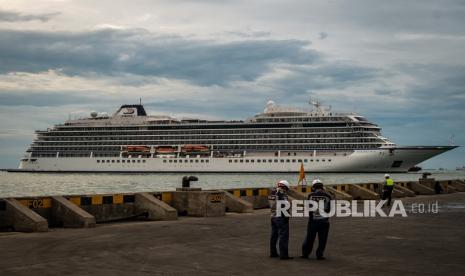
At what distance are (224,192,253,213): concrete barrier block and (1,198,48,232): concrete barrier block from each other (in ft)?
28.5

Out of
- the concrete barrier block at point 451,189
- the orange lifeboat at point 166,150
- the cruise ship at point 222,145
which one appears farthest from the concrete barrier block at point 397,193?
the orange lifeboat at point 166,150

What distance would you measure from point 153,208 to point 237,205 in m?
4.42

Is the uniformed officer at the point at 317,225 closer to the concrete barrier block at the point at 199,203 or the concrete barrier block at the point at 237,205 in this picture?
the concrete barrier block at the point at 199,203

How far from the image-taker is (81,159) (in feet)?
424

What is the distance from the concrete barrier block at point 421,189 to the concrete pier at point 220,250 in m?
19.7

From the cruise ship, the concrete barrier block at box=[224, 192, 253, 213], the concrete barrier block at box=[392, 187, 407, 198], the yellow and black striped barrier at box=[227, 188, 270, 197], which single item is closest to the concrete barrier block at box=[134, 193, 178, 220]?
the concrete barrier block at box=[224, 192, 253, 213]

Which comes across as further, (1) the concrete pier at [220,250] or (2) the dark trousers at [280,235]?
(2) the dark trousers at [280,235]

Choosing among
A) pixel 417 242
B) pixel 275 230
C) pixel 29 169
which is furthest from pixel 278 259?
pixel 29 169

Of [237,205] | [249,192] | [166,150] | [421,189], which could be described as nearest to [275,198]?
[237,205]

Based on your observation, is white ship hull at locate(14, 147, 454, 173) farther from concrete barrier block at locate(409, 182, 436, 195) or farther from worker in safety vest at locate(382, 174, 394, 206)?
worker in safety vest at locate(382, 174, 394, 206)

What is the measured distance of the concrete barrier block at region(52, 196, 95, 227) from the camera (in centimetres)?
1620

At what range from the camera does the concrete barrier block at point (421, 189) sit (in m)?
37.0

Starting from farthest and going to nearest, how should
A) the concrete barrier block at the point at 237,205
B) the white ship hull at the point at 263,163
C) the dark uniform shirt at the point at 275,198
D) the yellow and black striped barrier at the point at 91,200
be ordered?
the white ship hull at the point at 263,163
the concrete barrier block at the point at 237,205
the yellow and black striped barrier at the point at 91,200
the dark uniform shirt at the point at 275,198

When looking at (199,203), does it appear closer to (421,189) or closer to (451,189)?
(421,189)
